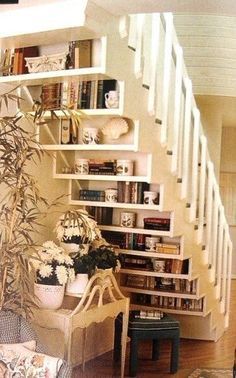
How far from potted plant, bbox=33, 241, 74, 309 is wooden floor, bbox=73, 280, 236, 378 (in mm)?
933

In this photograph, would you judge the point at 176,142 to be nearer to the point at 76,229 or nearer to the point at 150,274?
the point at 76,229

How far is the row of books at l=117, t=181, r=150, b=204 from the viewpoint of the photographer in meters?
4.37

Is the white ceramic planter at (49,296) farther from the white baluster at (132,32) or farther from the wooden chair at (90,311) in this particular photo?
the white baluster at (132,32)

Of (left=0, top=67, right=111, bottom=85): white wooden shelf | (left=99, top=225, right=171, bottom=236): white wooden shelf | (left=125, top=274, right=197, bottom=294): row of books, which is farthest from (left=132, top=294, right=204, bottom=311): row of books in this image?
(left=0, top=67, right=111, bottom=85): white wooden shelf

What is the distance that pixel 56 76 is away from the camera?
11.4 ft

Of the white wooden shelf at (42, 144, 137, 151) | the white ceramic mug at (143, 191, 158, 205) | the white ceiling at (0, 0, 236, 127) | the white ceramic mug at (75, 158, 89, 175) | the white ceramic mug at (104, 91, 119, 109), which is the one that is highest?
the white ceiling at (0, 0, 236, 127)

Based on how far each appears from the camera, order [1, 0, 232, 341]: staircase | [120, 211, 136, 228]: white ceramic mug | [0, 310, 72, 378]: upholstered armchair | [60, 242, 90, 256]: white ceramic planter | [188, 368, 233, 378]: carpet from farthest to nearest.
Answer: [120, 211, 136, 228]: white ceramic mug < [188, 368, 233, 378]: carpet < [60, 242, 90, 256]: white ceramic planter < [1, 0, 232, 341]: staircase < [0, 310, 72, 378]: upholstered armchair

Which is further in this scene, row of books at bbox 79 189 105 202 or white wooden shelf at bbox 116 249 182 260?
white wooden shelf at bbox 116 249 182 260

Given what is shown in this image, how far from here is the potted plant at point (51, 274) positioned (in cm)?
368

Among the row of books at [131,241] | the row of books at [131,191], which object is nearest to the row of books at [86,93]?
the row of books at [131,191]

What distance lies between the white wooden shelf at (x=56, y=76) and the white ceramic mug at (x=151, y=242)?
1.70m

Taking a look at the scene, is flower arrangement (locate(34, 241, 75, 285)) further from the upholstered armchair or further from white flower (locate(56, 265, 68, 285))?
the upholstered armchair

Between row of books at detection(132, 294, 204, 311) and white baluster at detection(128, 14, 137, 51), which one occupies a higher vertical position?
white baluster at detection(128, 14, 137, 51)

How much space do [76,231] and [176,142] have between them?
977 mm
